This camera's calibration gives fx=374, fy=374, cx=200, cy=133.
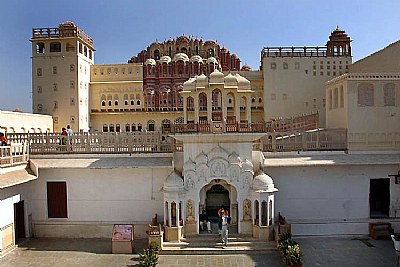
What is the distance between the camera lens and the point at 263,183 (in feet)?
48.9

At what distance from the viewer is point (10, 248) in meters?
Answer: 14.9

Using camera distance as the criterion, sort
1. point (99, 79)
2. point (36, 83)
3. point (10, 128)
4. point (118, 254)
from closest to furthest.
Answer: point (118, 254)
point (10, 128)
point (36, 83)
point (99, 79)

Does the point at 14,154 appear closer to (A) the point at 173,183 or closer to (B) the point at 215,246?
(A) the point at 173,183

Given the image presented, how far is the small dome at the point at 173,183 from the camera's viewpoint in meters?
14.9

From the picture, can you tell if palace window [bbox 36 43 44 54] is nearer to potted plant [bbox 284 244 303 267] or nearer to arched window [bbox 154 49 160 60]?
arched window [bbox 154 49 160 60]

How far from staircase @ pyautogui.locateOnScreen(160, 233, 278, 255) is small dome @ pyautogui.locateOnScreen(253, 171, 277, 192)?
208 cm

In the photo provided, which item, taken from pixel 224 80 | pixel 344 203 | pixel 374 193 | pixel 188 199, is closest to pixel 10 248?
pixel 188 199

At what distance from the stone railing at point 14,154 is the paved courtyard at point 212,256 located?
3486mm

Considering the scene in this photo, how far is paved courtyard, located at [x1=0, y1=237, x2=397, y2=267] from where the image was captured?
13352 mm

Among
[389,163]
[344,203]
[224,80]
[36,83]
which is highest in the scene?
[36,83]

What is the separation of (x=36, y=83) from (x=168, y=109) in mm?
12448

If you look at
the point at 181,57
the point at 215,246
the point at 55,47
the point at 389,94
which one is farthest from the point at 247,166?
the point at 55,47

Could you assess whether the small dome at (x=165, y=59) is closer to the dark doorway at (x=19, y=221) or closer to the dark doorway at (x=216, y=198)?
the dark doorway at (x=216, y=198)

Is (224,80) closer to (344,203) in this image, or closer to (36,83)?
(344,203)
